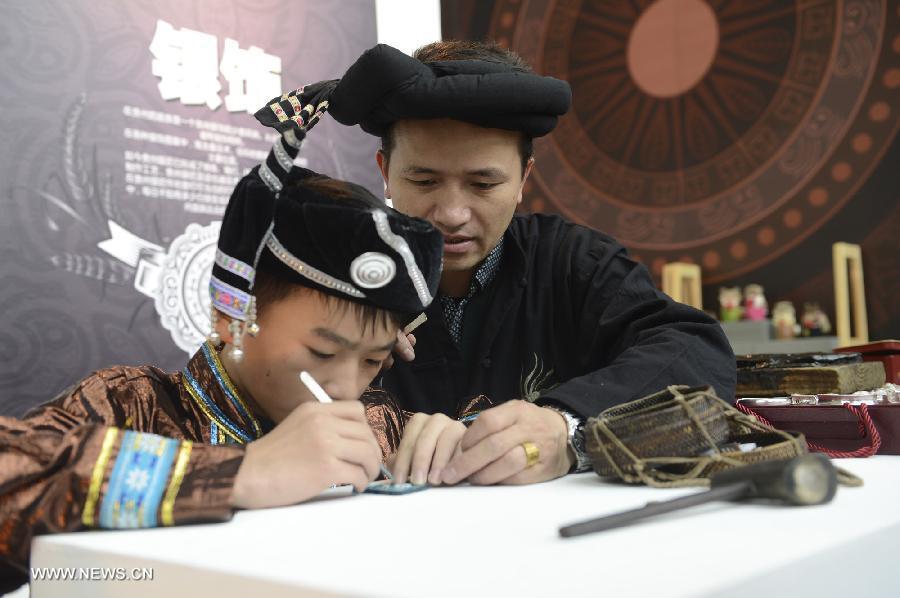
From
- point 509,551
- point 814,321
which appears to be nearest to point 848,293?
point 814,321

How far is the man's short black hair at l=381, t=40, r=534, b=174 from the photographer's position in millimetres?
1652

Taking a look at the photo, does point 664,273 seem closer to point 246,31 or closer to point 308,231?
point 246,31

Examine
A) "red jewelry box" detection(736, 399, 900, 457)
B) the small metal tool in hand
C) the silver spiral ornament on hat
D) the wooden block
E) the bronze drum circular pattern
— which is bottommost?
"red jewelry box" detection(736, 399, 900, 457)

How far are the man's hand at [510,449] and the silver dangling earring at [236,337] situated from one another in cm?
30

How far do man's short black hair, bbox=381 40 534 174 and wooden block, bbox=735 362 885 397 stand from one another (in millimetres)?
616

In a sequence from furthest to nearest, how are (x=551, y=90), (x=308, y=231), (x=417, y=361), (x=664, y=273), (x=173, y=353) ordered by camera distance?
(x=664, y=273) → (x=173, y=353) → (x=417, y=361) → (x=551, y=90) → (x=308, y=231)

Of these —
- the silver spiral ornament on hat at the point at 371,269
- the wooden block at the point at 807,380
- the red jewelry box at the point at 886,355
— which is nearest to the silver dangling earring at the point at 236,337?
the silver spiral ornament on hat at the point at 371,269

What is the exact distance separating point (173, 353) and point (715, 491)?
6.21 ft

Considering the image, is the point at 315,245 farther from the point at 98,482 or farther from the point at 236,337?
the point at 98,482

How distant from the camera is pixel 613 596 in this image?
46cm

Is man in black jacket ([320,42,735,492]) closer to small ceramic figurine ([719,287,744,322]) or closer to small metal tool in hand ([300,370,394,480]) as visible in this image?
small metal tool in hand ([300,370,394,480])

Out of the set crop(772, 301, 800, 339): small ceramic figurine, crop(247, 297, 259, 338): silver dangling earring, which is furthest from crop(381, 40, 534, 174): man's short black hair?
crop(772, 301, 800, 339): small ceramic figurine

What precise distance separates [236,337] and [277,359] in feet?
0.34

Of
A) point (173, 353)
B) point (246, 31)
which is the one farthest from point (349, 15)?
point (173, 353)
